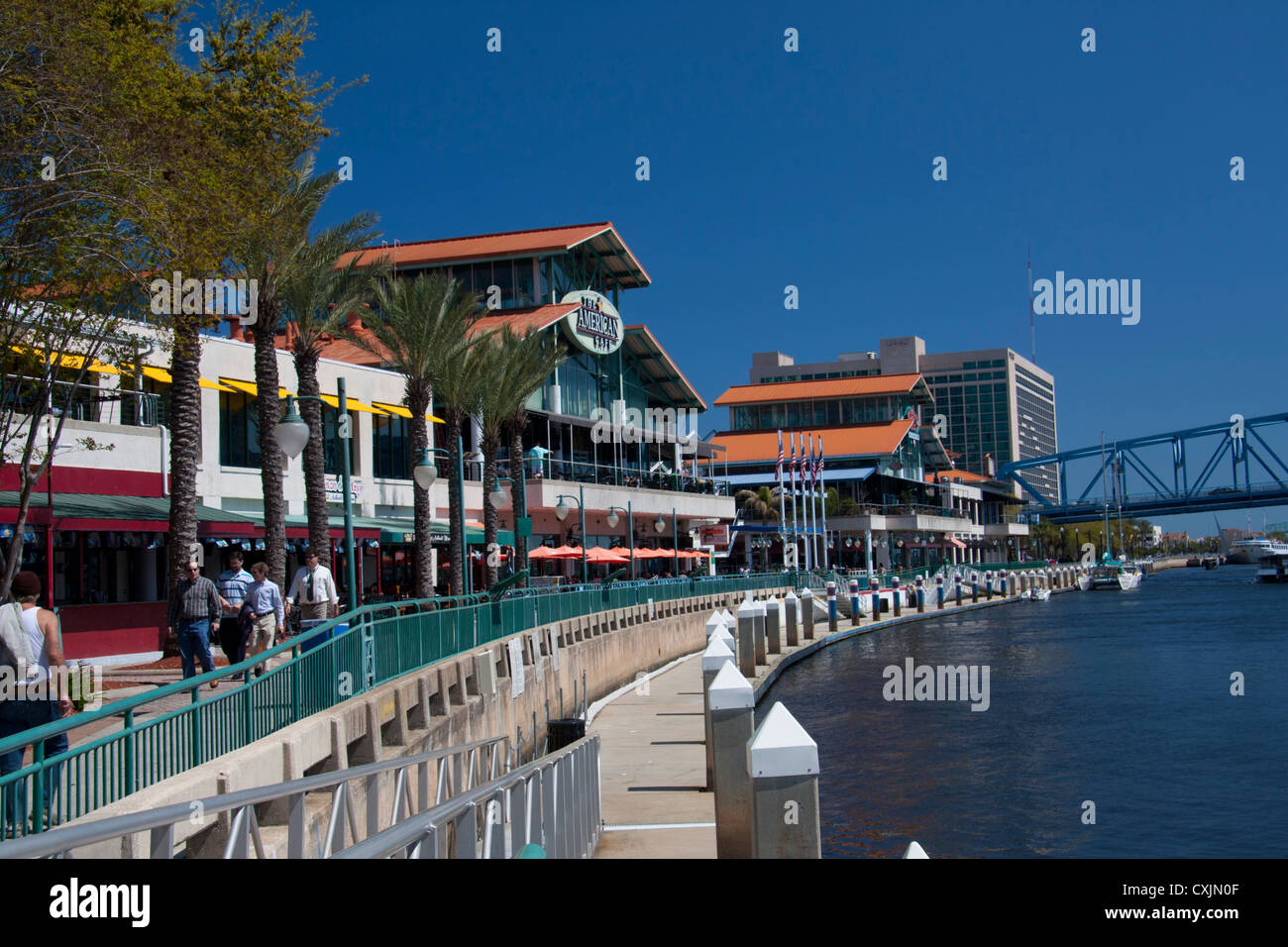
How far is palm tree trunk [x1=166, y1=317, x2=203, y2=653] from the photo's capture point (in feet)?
71.5

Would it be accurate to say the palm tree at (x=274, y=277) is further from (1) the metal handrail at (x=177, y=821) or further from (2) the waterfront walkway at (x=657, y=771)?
(1) the metal handrail at (x=177, y=821)

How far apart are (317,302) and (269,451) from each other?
347 centimetres

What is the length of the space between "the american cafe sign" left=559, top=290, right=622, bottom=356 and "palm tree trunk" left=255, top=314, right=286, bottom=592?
27.4 meters

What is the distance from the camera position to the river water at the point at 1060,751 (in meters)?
16.5

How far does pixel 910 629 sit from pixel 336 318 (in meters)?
38.0

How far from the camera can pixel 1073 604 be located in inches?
3152

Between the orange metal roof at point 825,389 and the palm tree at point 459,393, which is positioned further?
the orange metal roof at point 825,389

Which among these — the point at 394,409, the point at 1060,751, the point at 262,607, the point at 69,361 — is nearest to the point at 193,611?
the point at 262,607

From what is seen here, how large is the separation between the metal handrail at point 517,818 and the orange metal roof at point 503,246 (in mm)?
43541

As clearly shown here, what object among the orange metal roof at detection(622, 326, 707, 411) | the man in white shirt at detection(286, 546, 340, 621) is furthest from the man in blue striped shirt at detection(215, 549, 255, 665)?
the orange metal roof at detection(622, 326, 707, 411)

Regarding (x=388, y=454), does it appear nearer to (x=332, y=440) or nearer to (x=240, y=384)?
(x=332, y=440)

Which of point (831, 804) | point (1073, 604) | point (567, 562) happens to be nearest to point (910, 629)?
point (567, 562)

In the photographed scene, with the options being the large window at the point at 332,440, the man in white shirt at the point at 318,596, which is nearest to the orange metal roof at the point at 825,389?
the large window at the point at 332,440

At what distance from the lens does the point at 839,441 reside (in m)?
96.6
